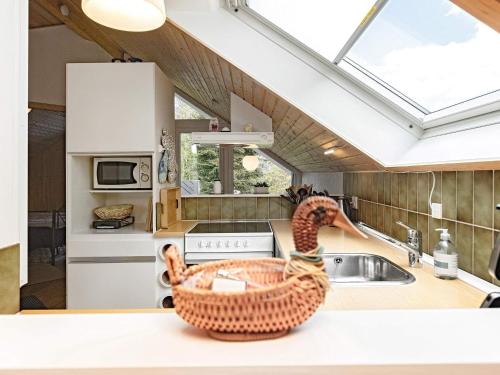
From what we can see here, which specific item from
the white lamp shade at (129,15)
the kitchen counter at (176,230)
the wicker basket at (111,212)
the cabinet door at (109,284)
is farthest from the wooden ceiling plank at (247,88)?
the cabinet door at (109,284)

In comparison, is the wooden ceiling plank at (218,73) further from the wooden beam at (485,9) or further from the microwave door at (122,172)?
the wooden beam at (485,9)

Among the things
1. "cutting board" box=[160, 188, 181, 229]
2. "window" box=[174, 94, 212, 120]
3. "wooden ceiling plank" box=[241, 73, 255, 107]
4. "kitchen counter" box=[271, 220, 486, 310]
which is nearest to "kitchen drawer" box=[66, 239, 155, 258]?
"cutting board" box=[160, 188, 181, 229]

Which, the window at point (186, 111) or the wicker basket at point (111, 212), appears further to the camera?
the window at point (186, 111)

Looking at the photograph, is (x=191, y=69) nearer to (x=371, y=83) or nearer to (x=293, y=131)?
(x=293, y=131)

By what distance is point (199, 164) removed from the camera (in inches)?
165

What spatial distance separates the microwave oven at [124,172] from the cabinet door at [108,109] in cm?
23

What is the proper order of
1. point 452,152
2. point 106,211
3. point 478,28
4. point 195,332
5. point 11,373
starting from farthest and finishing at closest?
1. point 106,211
2. point 452,152
3. point 478,28
4. point 195,332
5. point 11,373

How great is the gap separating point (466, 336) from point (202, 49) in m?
2.28

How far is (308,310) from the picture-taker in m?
0.61

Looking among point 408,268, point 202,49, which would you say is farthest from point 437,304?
point 202,49

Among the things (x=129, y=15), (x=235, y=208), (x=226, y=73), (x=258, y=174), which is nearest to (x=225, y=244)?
(x=235, y=208)

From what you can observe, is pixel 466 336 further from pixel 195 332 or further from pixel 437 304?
pixel 437 304

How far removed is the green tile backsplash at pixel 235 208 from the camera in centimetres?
357

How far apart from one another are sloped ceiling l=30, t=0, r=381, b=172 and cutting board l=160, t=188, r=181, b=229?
3.45ft
